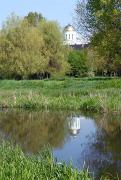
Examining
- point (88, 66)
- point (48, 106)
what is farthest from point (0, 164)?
point (88, 66)

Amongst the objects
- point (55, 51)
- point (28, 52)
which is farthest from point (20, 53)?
point (55, 51)

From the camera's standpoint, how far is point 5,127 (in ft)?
62.4

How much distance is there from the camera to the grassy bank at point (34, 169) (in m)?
7.96

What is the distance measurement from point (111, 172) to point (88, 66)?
54.8 m

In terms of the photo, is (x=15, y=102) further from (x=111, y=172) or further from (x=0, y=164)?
(x=0, y=164)

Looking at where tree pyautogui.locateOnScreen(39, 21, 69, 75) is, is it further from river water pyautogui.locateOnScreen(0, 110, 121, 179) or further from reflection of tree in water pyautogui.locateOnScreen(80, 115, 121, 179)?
reflection of tree in water pyautogui.locateOnScreen(80, 115, 121, 179)

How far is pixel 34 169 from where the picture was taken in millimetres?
8500

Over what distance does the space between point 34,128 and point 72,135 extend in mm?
2511

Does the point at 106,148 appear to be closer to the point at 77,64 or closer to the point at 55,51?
the point at 55,51

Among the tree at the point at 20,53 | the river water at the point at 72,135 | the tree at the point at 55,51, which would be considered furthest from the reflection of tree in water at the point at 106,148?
the tree at the point at 55,51

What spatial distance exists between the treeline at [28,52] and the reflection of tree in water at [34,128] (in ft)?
92.9

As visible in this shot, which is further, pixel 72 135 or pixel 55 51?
pixel 55 51

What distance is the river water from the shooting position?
12188 millimetres

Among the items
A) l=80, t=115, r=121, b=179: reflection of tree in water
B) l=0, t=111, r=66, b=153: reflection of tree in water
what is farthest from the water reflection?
l=80, t=115, r=121, b=179: reflection of tree in water
